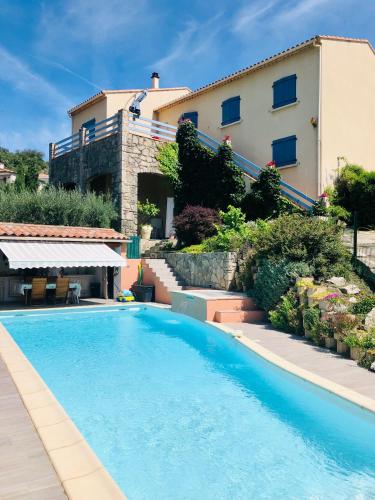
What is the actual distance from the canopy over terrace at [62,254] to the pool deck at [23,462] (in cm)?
1265

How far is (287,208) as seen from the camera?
24172 millimetres

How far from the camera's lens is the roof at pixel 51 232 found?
64.6 feet

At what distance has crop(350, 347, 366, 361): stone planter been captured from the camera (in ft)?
34.0

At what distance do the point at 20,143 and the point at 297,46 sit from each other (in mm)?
66661

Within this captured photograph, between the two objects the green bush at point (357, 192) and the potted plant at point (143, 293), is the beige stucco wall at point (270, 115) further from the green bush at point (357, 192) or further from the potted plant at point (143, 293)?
the potted plant at point (143, 293)

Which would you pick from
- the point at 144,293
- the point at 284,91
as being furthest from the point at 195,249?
the point at 284,91

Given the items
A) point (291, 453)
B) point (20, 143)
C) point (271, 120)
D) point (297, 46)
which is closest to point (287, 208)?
point (271, 120)

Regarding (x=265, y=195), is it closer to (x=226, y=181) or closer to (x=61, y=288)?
(x=226, y=181)

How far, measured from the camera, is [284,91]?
84.3 feet

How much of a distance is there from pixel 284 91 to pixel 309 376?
2139cm

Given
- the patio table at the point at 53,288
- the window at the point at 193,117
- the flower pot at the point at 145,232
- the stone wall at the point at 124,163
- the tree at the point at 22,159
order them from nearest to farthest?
the patio table at the point at 53,288 → the stone wall at the point at 124,163 → the flower pot at the point at 145,232 → the window at the point at 193,117 → the tree at the point at 22,159

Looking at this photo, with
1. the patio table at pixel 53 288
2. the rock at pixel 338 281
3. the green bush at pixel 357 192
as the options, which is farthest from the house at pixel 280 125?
the rock at pixel 338 281

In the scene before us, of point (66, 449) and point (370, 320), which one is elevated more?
point (370, 320)

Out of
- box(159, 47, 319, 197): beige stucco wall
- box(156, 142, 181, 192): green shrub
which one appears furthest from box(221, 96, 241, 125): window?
box(156, 142, 181, 192): green shrub
